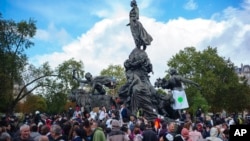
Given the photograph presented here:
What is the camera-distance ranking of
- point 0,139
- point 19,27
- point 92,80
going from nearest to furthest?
point 0,139, point 92,80, point 19,27

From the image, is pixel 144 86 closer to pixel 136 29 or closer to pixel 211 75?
pixel 136 29

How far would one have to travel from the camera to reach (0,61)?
40.8m

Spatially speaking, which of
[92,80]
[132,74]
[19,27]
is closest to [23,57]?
[19,27]

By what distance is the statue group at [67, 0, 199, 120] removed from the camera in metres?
24.1

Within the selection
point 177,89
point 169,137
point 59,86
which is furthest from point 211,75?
point 169,137

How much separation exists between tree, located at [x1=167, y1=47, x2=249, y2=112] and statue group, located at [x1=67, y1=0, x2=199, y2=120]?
4428 centimetres

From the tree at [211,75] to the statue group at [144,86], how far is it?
44285 millimetres

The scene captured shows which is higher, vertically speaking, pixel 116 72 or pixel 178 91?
pixel 116 72

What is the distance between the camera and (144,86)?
82.7 feet

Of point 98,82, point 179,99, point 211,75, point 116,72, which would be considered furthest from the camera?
point 116,72

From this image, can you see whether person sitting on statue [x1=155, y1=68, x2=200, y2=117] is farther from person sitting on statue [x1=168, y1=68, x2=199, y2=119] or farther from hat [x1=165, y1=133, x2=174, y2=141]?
hat [x1=165, y1=133, x2=174, y2=141]

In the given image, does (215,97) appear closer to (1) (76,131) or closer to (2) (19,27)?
(2) (19,27)

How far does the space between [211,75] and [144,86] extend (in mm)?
A: 47037

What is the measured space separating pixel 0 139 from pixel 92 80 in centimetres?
2340
